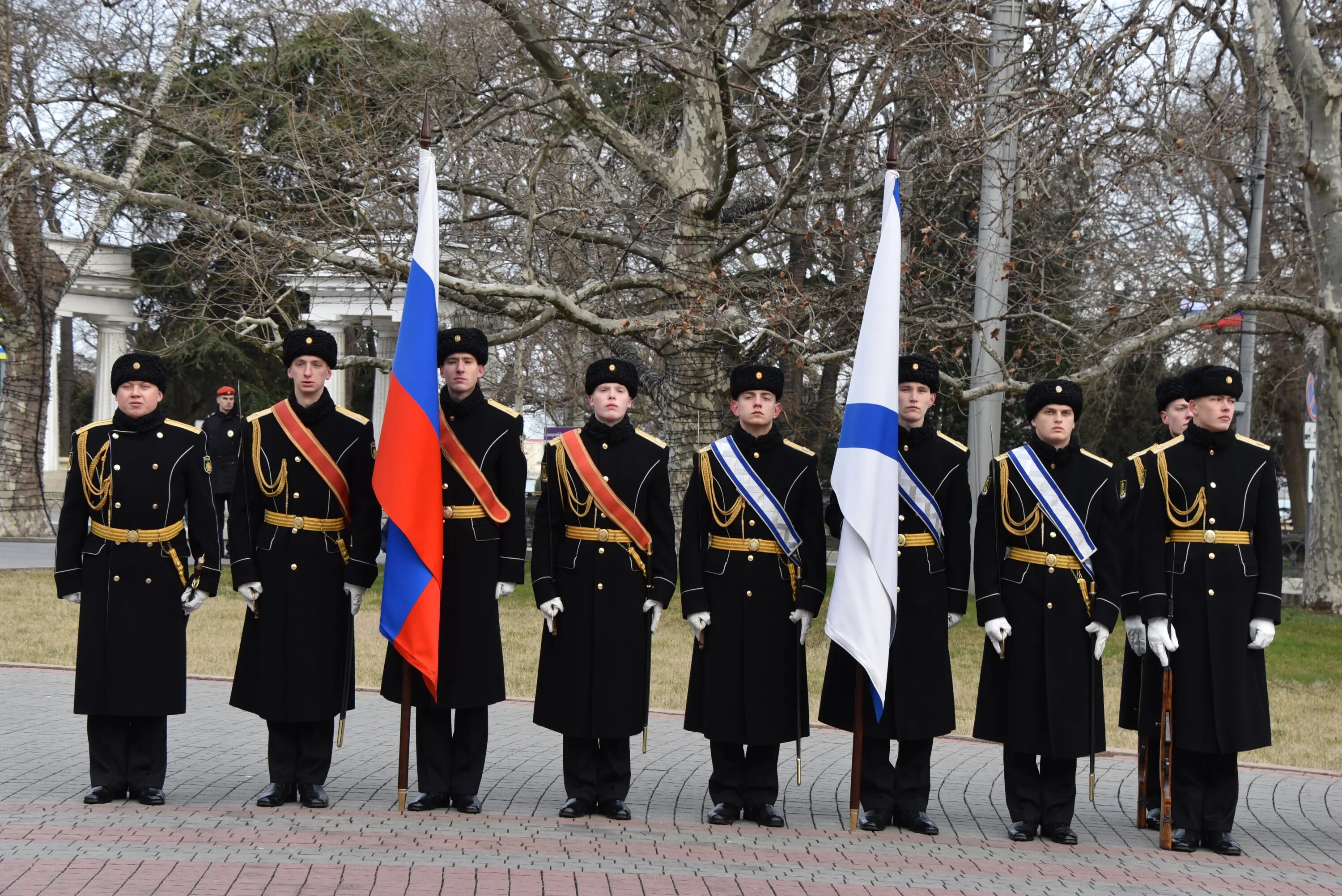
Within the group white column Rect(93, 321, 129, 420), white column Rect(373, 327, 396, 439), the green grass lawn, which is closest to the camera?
the green grass lawn

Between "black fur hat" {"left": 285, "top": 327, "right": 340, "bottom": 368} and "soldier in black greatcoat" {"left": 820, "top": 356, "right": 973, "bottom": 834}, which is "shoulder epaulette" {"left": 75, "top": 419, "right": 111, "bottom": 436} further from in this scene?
"soldier in black greatcoat" {"left": 820, "top": 356, "right": 973, "bottom": 834}

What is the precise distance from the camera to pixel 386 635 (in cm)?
683

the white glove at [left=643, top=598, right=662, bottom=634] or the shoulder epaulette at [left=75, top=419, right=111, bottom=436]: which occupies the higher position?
the shoulder epaulette at [left=75, top=419, right=111, bottom=436]

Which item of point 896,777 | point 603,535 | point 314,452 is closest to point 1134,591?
point 896,777

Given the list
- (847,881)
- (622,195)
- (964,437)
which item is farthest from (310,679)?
(964,437)

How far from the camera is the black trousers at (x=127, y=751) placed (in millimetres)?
6789

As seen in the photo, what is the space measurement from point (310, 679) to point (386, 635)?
0.40 meters

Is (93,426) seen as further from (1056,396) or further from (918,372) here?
(1056,396)

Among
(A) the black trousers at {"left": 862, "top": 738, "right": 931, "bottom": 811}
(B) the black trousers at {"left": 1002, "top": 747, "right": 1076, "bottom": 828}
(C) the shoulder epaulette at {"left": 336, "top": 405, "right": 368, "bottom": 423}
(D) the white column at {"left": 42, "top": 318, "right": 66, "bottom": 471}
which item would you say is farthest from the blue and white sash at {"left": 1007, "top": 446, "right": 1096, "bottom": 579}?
(D) the white column at {"left": 42, "top": 318, "right": 66, "bottom": 471}

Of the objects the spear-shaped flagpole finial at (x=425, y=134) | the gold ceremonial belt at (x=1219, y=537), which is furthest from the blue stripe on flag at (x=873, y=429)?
the spear-shaped flagpole finial at (x=425, y=134)

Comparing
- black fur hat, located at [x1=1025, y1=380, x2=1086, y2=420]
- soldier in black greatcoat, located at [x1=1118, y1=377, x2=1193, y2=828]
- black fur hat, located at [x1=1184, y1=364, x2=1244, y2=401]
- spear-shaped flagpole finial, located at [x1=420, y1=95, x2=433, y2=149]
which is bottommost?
soldier in black greatcoat, located at [x1=1118, y1=377, x2=1193, y2=828]

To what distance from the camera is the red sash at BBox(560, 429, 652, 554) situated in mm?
6957

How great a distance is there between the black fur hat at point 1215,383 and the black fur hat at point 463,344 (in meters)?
3.34

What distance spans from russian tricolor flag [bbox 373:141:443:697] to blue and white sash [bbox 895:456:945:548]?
218cm
